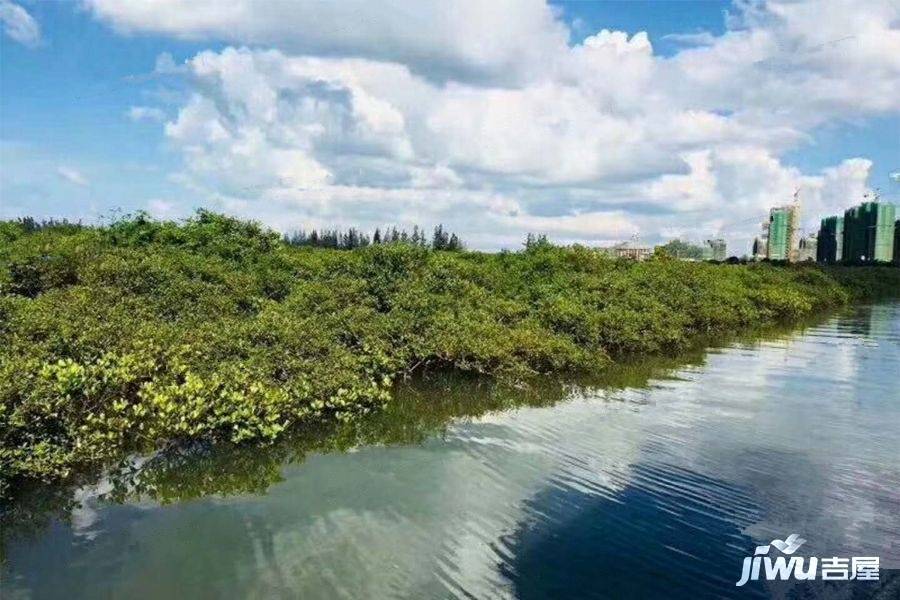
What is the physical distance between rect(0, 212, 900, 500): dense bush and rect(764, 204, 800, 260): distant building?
308 feet

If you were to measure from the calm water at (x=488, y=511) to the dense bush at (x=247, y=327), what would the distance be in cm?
79

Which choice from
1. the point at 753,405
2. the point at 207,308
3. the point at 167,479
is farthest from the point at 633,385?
the point at 167,479

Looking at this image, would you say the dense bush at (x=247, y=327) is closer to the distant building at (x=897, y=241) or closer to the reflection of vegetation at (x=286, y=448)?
the reflection of vegetation at (x=286, y=448)

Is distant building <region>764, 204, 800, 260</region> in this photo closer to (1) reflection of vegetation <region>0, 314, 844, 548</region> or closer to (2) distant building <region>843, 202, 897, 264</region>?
(2) distant building <region>843, 202, 897, 264</region>

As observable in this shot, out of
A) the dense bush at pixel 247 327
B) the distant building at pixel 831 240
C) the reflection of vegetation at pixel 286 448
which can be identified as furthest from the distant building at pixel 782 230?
the reflection of vegetation at pixel 286 448

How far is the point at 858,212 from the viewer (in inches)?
4235

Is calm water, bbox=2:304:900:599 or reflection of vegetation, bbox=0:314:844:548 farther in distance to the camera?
reflection of vegetation, bbox=0:314:844:548

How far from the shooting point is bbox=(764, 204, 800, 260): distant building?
378 ft

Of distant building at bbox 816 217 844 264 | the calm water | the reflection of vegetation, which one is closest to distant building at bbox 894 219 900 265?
distant building at bbox 816 217 844 264

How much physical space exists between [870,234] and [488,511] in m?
113

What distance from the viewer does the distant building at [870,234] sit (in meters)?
102

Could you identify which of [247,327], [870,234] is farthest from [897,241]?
[247,327]

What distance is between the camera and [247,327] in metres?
14.1

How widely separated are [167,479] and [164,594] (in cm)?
308
